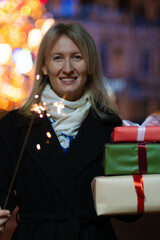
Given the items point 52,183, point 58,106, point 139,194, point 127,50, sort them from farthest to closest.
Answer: point 127,50
point 58,106
point 52,183
point 139,194

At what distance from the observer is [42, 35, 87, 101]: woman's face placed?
4.71 feet

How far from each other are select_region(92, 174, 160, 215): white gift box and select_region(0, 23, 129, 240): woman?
194mm

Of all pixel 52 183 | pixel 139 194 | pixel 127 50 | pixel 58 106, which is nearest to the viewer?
pixel 139 194

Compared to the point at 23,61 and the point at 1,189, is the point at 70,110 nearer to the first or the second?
the point at 1,189

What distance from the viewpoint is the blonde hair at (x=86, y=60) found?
146cm

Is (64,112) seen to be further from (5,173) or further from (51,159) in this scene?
(5,173)

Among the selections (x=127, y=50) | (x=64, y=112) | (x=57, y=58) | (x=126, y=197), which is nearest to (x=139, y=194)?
(x=126, y=197)

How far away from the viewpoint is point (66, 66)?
1424 millimetres

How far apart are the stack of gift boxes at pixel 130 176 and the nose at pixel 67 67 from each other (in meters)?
0.34

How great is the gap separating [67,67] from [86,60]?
0.09 metres

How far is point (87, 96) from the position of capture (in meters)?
1.54

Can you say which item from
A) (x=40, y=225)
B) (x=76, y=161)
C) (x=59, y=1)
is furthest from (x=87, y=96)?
(x=59, y=1)

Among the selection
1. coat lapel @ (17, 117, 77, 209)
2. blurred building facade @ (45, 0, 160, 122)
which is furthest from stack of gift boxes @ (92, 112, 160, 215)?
blurred building facade @ (45, 0, 160, 122)

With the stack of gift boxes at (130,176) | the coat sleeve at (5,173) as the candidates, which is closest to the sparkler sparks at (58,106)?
the coat sleeve at (5,173)
